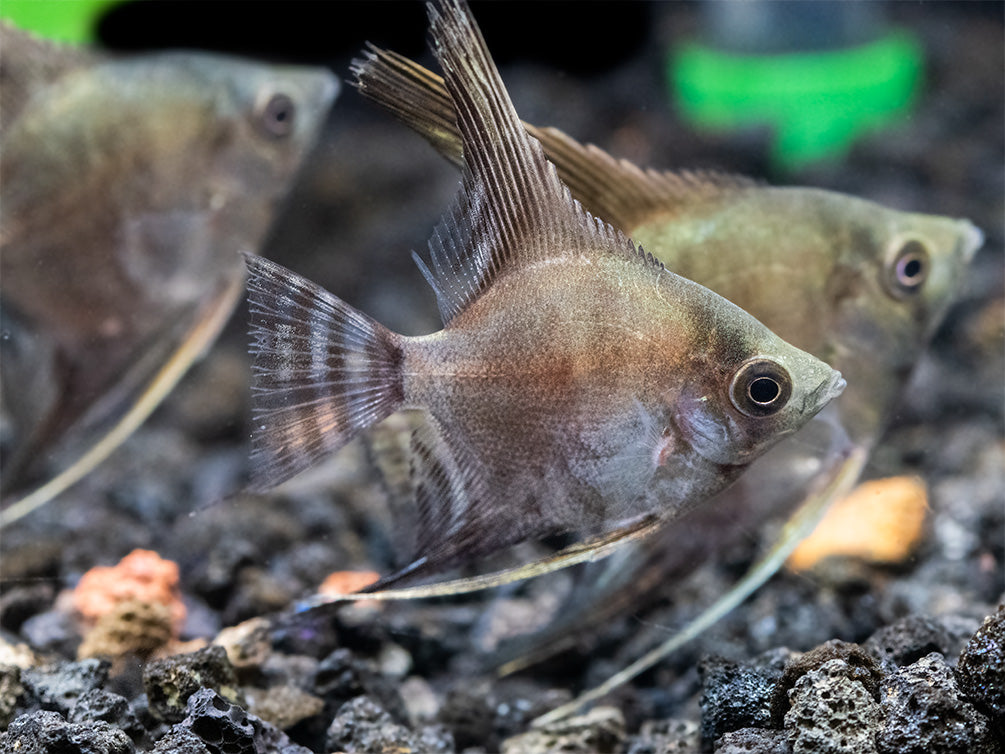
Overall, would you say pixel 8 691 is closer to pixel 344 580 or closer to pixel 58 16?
pixel 344 580

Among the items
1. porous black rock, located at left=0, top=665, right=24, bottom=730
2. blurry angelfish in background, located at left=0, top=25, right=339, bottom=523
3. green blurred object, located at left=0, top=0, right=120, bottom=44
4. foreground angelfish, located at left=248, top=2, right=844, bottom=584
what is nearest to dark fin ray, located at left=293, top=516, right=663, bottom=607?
foreground angelfish, located at left=248, top=2, right=844, bottom=584

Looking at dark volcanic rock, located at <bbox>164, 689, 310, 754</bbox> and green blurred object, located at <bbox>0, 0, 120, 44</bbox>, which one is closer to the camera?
dark volcanic rock, located at <bbox>164, 689, 310, 754</bbox>

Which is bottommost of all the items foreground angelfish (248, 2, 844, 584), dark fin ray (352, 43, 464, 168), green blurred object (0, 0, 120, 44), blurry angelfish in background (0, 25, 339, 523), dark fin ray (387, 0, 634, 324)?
foreground angelfish (248, 2, 844, 584)

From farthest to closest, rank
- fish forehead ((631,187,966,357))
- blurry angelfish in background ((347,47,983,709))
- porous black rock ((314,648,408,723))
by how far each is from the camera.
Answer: porous black rock ((314,648,408,723)), fish forehead ((631,187,966,357)), blurry angelfish in background ((347,47,983,709))

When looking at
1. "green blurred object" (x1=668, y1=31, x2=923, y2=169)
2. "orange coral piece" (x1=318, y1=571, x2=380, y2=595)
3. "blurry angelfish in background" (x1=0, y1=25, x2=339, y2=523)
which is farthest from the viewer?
"green blurred object" (x1=668, y1=31, x2=923, y2=169)

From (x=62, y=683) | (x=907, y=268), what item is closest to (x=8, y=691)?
(x=62, y=683)

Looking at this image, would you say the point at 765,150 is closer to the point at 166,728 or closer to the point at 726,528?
the point at 726,528

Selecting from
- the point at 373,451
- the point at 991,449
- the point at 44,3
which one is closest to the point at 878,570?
the point at 991,449

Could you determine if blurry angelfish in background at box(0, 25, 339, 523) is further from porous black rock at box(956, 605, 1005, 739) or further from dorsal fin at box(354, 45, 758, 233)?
porous black rock at box(956, 605, 1005, 739)
